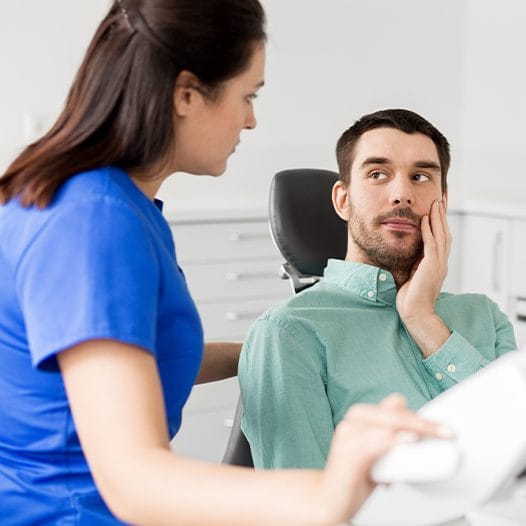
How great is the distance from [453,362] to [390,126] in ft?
1.49

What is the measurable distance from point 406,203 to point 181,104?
84 centimetres

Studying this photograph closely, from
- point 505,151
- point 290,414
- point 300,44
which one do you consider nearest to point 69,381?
point 290,414

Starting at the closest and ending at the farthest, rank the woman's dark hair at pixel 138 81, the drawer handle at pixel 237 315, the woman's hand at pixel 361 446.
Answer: the woman's hand at pixel 361 446, the woman's dark hair at pixel 138 81, the drawer handle at pixel 237 315

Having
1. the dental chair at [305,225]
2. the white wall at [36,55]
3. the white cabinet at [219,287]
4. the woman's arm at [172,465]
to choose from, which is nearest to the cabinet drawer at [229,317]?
the white cabinet at [219,287]

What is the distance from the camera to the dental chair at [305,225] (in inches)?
90.2

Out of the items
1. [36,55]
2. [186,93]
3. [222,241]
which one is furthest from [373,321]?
[36,55]

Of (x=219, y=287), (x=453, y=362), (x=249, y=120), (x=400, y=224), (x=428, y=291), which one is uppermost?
(x=249, y=120)

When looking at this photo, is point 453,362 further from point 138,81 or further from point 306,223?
point 138,81

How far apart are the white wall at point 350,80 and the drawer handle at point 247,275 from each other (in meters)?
0.24

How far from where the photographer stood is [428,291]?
1898 millimetres

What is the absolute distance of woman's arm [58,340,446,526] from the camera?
0.88 m

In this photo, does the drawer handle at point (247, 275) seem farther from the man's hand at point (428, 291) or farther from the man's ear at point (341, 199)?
the man's hand at point (428, 291)

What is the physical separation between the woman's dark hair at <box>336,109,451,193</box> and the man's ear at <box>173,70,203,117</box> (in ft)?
2.86

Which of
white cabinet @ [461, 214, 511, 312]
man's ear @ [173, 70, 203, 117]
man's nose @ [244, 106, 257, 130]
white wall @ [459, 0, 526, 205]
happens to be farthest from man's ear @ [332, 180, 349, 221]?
white wall @ [459, 0, 526, 205]
